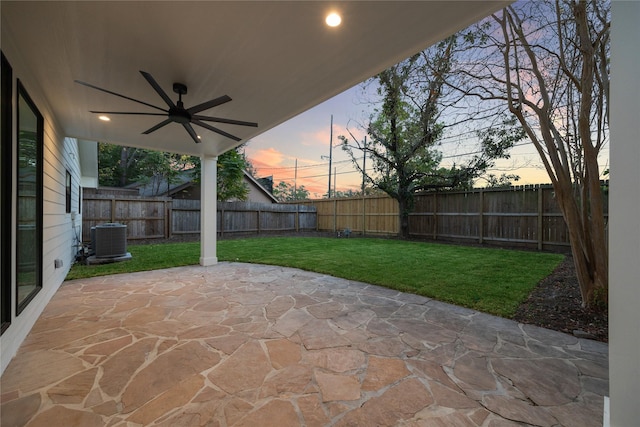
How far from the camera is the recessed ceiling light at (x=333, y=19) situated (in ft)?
6.01

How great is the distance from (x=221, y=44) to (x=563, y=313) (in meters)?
4.31

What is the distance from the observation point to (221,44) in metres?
2.19

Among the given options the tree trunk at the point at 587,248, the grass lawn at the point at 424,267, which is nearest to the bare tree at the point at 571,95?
the tree trunk at the point at 587,248

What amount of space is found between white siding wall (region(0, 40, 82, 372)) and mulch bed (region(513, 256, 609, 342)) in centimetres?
454

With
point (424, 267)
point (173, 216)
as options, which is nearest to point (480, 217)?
point (424, 267)

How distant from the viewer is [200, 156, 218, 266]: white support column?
5414mm

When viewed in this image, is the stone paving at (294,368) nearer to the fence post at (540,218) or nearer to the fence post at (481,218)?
the fence post at (540,218)

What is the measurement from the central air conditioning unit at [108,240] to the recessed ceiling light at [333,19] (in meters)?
5.85

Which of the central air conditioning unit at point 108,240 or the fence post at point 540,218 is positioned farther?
the fence post at point 540,218

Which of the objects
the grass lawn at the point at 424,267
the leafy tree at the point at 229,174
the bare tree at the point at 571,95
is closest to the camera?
the bare tree at the point at 571,95

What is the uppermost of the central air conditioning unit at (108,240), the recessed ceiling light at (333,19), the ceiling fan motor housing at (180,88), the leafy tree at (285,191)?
the leafy tree at (285,191)
